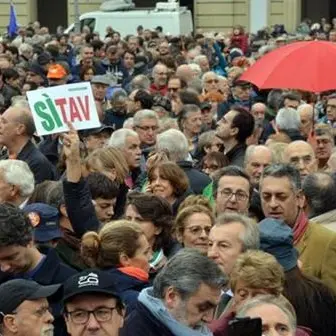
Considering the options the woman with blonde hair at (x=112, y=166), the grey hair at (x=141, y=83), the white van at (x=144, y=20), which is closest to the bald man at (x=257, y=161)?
the woman with blonde hair at (x=112, y=166)

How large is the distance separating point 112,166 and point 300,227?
2.42 metres

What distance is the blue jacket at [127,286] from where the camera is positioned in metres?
7.04

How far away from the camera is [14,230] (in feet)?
24.0

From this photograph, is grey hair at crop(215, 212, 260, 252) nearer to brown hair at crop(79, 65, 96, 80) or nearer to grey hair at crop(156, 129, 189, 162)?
A: grey hair at crop(156, 129, 189, 162)

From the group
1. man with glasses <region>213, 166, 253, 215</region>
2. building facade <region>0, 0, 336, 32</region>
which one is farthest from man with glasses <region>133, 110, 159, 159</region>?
building facade <region>0, 0, 336, 32</region>

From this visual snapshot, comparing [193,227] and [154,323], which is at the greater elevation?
[154,323]

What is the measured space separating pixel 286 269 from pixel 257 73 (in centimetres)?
627

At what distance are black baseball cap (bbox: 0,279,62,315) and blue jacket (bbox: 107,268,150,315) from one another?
2.31 ft

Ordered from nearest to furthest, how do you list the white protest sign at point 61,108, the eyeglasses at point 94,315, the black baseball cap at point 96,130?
1. the eyeglasses at point 94,315
2. the white protest sign at point 61,108
3. the black baseball cap at point 96,130

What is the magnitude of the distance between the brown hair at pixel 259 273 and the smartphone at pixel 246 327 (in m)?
1.24

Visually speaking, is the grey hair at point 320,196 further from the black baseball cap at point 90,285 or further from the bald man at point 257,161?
the black baseball cap at point 90,285

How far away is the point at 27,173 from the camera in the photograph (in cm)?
926

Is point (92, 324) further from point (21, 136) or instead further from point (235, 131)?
point (235, 131)

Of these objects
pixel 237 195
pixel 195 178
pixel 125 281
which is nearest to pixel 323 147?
pixel 195 178
